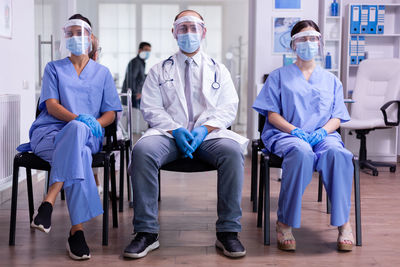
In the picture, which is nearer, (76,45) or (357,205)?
(357,205)

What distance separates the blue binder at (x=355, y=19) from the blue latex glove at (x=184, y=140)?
3.31 meters

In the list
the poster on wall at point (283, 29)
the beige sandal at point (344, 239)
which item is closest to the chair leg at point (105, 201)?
the beige sandal at point (344, 239)

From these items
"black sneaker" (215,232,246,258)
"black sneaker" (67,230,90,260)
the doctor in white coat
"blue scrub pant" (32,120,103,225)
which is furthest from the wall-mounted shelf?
"black sneaker" (67,230,90,260)

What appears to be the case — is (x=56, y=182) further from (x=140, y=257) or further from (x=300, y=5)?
(x=300, y=5)

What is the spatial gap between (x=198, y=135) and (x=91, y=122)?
1.73 feet

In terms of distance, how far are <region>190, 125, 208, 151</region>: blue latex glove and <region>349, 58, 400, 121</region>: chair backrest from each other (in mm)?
2730

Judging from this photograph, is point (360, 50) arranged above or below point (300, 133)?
above

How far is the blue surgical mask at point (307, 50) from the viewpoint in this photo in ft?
8.33

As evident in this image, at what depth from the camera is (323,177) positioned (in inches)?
89.4

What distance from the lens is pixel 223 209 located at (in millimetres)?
2271

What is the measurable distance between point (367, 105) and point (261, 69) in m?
1.15

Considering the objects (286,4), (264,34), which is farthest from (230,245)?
(286,4)

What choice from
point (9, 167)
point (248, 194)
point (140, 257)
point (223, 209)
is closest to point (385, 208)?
point (248, 194)

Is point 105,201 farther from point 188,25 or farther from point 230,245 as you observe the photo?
point 188,25
